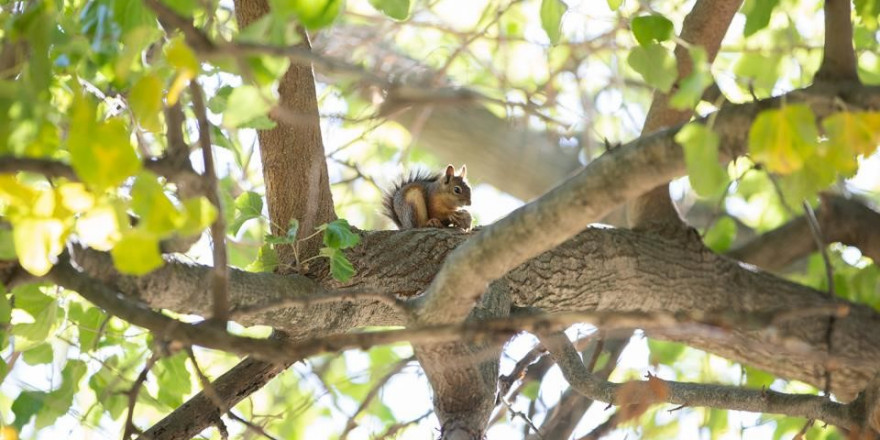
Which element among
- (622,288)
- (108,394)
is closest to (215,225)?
(108,394)

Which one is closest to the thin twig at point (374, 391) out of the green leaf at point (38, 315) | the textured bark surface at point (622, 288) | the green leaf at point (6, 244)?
the textured bark surface at point (622, 288)

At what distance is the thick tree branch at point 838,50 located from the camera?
2621mm

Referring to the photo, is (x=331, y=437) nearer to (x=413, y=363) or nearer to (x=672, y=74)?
(x=413, y=363)

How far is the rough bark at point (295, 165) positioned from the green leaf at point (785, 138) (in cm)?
160

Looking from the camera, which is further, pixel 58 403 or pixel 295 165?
pixel 295 165

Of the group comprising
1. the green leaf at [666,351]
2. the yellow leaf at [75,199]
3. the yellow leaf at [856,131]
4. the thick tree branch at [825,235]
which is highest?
the thick tree branch at [825,235]

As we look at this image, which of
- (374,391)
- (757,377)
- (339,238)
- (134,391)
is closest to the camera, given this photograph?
(134,391)

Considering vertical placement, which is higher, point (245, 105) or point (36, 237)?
point (245, 105)

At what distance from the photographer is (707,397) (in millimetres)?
2723

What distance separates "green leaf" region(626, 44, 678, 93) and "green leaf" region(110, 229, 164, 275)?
1.07 metres

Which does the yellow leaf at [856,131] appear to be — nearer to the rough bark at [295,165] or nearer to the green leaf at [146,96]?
the green leaf at [146,96]

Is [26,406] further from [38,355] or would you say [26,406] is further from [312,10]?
[312,10]

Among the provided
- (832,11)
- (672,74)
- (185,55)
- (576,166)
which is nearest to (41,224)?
(185,55)

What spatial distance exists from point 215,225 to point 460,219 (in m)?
3.13
